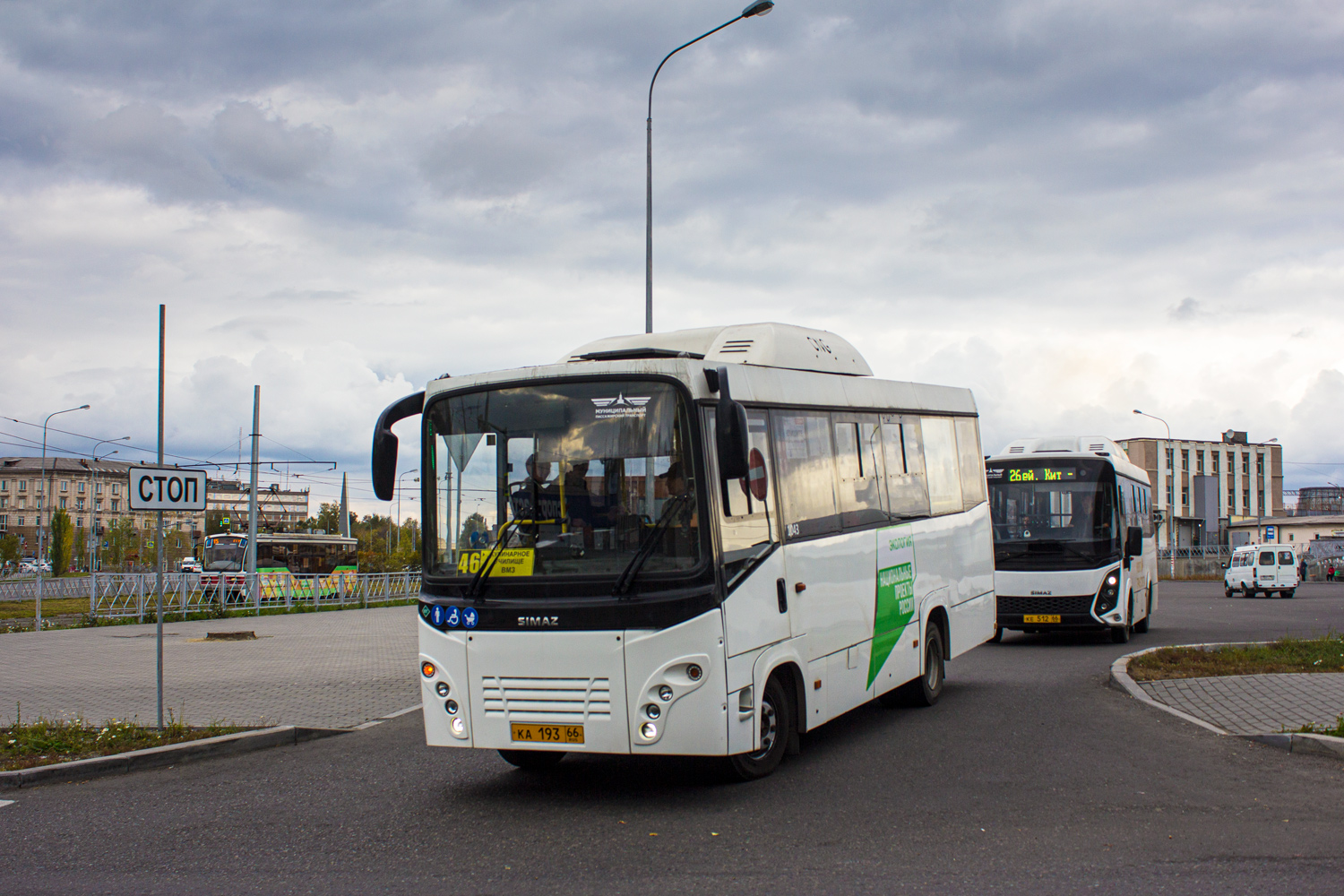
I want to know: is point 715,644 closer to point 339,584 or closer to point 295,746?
point 295,746

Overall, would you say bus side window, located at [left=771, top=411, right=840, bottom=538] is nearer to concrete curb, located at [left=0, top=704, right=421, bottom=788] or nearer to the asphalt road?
the asphalt road

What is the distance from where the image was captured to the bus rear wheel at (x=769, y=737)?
7.56 m

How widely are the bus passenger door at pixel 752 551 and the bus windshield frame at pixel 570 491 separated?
21cm

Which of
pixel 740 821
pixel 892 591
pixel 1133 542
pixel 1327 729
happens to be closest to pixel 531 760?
pixel 740 821

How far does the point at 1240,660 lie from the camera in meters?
13.5

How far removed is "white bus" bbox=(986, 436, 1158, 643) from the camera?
17062mm

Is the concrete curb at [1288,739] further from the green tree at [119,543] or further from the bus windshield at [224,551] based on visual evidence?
the green tree at [119,543]

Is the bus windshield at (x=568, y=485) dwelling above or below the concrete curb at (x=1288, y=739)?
above

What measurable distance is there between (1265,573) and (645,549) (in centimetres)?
4251

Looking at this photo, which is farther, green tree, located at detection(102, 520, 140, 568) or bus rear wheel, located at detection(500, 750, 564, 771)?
green tree, located at detection(102, 520, 140, 568)

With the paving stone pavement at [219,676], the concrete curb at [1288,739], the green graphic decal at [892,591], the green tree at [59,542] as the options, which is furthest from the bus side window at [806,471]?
the green tree at [59,542]

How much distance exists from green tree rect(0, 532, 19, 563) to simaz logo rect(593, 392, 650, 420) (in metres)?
102

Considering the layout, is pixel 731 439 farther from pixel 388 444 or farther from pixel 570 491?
pixel 388 444

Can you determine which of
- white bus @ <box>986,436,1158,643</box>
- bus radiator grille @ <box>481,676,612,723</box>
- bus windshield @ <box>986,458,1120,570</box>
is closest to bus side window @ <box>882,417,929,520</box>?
bus radiator grille @ <box>481,676,612,723</box>
